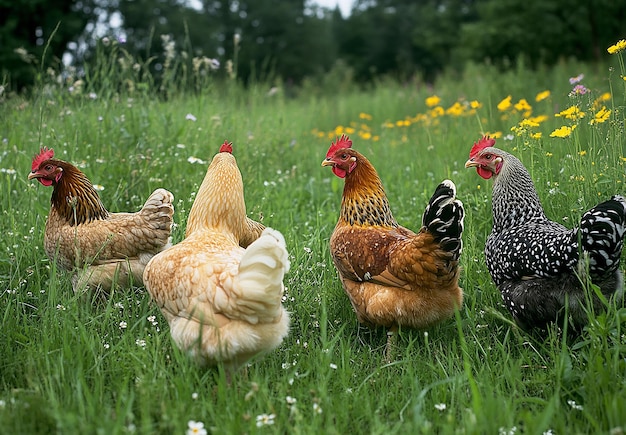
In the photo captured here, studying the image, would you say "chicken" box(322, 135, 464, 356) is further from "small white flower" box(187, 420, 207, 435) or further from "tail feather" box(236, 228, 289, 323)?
"small white flower" box(187, 420, 207, 435)

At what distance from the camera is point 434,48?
30.5 m

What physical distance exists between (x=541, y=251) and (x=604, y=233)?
1.38 ft

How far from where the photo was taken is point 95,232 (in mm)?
3654

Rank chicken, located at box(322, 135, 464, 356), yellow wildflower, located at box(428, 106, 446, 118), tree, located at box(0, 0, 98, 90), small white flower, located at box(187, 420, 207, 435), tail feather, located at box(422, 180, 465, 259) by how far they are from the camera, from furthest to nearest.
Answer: tree, located at box(0, 0, 98, 90)
yellow wildflower, located at box(428, 106, 446, 118)
chicken, located at box(322, 135, 464, 356)
tail feather, located at box(422, 180, 465, 259)
small white flower, located at box(187, 420, 207, 435)

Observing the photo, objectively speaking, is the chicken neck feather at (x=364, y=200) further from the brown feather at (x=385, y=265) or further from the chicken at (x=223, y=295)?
the chicken at (x=223, y=295)

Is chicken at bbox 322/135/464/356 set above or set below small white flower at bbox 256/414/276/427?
above

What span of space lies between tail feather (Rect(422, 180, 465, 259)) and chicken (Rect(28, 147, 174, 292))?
6.10 ft

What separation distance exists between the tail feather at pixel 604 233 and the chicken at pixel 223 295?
146cm

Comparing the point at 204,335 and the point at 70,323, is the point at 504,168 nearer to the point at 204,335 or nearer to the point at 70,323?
the point at 204,335

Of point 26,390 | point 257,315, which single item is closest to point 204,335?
point 257,315

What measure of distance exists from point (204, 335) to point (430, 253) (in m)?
1.24

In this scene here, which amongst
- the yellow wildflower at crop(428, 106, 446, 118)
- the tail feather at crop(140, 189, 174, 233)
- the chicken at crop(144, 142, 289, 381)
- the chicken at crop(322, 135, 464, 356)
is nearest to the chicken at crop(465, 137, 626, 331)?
the chicken at crop(322, 135, 464, 356)

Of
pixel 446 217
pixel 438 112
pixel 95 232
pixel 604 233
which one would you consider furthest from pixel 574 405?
pixel 438 112

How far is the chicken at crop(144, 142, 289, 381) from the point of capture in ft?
7.66
